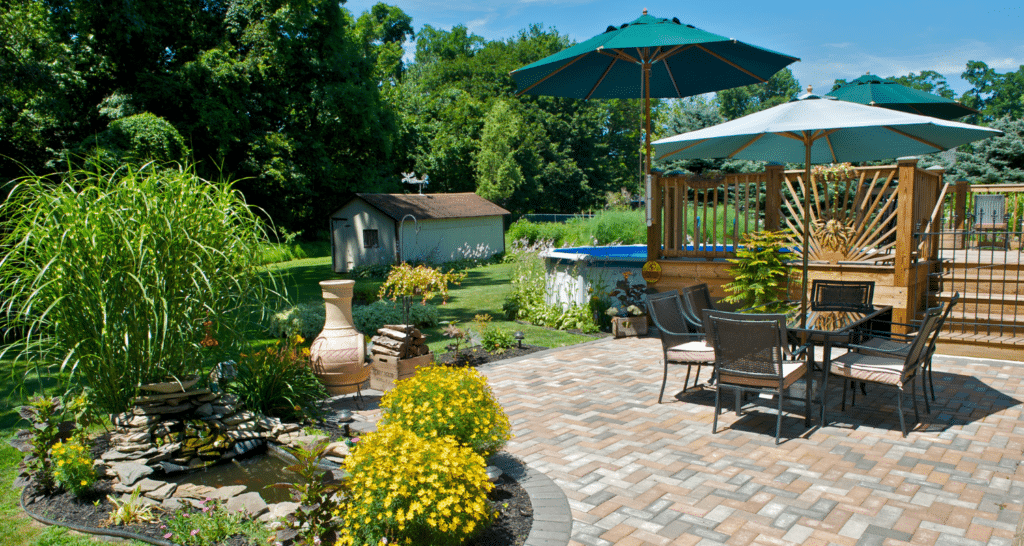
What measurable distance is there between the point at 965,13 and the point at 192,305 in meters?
48.7

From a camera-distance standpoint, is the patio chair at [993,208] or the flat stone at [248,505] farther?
the patio chair at [993,208]

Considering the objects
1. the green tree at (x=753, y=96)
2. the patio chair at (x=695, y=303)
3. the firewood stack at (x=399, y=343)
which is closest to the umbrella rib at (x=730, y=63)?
the patio chair at (x=695, y=303)

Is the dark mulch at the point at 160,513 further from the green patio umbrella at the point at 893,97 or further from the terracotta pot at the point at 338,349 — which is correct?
the green patio umbrella at the point at 893,97

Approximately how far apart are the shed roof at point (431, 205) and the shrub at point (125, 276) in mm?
15340

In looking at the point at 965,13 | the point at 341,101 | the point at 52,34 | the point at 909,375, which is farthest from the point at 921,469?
the point at 965,13

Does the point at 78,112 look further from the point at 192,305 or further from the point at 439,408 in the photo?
the point at 439,408

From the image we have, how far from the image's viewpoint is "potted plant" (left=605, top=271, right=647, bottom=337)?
8414 mm

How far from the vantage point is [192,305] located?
13.5 feet

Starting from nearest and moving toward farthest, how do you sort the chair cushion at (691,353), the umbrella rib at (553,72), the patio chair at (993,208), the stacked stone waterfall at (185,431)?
the stacked stone waterfall at (185,431), the chair cushion at (691,353), the umbrella rib at (553,72), the patio chair at (993,208)

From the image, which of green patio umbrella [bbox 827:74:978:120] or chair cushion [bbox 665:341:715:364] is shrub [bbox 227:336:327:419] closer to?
chair cushion [bbox 665:341:715:364]

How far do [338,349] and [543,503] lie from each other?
2729mm

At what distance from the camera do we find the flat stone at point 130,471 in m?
3.61

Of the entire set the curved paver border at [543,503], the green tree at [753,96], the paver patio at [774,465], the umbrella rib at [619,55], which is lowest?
the paver patio at [774,465]

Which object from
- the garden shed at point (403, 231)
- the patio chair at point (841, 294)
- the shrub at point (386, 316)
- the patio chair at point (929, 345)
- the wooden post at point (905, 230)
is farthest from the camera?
the garden shed at point (403, 231)
